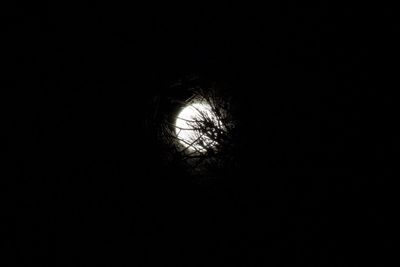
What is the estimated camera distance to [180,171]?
56.8 inches

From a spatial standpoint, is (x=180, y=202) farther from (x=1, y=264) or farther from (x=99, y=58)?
(x=1, y=264)

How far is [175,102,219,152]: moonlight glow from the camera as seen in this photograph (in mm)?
1229

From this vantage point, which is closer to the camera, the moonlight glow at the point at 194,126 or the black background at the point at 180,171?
the moonlight glow at the point at 194,126

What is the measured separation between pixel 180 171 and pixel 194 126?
0.34 m

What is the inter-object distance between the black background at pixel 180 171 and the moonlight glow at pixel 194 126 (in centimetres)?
20

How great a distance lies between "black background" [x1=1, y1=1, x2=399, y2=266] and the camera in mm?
1539

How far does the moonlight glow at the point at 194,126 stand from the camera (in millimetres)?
1229

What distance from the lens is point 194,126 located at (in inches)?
48.6

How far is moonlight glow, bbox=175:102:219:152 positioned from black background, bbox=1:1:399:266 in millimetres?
203

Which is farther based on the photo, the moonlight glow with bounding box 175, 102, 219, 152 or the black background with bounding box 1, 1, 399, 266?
the black background with bounding box 1, 1, 399, 266

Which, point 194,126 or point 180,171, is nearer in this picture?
point 194,126

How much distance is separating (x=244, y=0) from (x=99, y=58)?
115cm

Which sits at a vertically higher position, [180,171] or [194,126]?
[194,126]

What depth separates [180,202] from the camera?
180 cm
